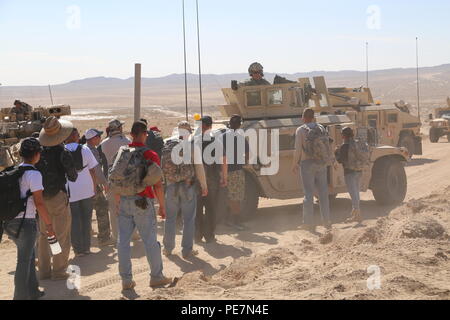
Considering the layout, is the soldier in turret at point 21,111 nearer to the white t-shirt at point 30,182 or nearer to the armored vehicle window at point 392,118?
the white t-shirt at point 30,182

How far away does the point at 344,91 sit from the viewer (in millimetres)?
20266

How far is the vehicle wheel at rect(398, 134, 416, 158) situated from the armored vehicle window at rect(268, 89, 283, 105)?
8.27m

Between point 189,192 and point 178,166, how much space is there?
14.2 inches

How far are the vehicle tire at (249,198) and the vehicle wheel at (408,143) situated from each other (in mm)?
9666

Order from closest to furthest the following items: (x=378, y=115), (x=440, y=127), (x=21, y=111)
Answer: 1. (x=21, y=111)
2. (x=378, y=115)
3. (x=440, y=127)

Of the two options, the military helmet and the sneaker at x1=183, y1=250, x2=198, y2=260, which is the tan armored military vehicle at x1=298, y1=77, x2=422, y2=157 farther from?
the sneaker at x1=183, y1=250, x2=198, y2=260

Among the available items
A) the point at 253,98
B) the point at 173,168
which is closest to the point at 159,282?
the point at 173,168

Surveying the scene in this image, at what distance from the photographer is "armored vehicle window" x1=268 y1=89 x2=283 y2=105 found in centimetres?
1220

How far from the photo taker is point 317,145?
372 inches

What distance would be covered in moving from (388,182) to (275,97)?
2473 millimetres

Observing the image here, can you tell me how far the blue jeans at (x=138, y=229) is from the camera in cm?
679

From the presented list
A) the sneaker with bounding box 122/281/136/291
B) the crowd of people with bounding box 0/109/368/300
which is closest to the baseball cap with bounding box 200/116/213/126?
the crowd of people with bounding box 0/109/368/300
